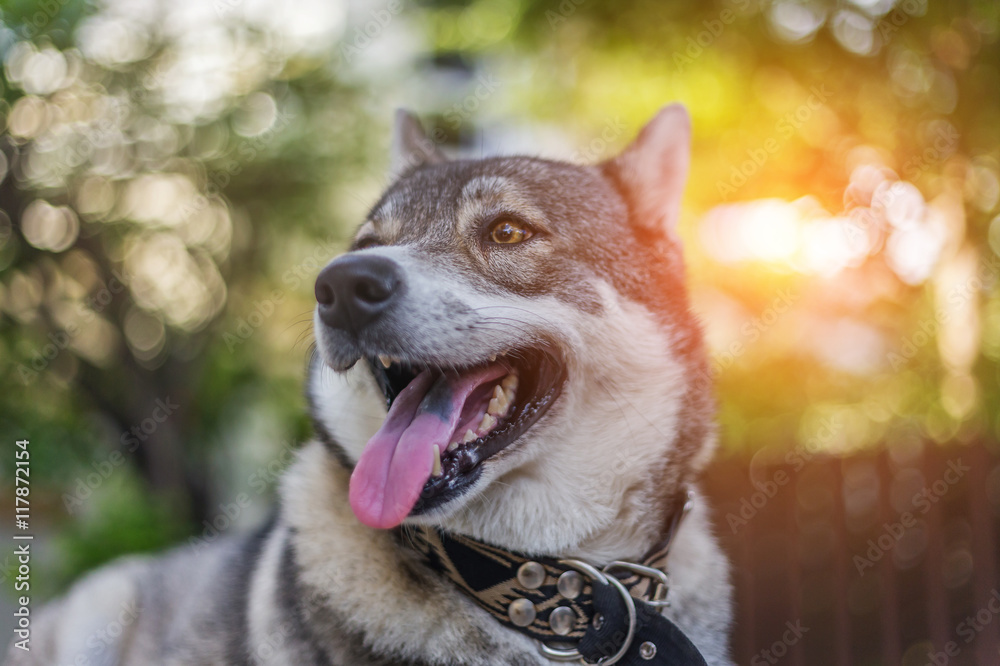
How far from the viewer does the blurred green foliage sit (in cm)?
585

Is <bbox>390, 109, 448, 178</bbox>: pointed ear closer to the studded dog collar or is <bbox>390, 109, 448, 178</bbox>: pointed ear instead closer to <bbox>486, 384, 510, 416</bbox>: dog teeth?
<bbox>486, 384, 510, 416</bbox>: dog teeth

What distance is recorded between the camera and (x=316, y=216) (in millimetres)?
9930

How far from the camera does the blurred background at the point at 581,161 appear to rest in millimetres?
5480

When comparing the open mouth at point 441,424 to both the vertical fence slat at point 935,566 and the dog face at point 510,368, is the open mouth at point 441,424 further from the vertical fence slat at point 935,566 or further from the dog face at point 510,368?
the vertical fence slat at point 935,566

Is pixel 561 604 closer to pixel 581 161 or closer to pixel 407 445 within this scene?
pixel 407 445

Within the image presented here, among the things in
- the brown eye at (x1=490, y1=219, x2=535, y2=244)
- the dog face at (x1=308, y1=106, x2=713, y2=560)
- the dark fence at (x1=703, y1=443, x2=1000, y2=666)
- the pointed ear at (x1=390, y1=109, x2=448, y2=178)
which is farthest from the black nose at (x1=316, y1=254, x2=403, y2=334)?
the dark fence at (x1=703, y1=443, x2=1000, y2=666)

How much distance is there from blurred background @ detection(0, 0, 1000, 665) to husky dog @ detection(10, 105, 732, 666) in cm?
58

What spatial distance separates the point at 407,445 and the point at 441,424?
0.14 metres

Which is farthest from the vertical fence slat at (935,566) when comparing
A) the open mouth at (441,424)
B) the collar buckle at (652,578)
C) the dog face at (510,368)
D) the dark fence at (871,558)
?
the open mouth at (441,424)

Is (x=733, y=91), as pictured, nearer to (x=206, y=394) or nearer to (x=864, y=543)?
(x=864, y=543)

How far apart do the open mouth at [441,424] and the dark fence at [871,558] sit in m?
2.97

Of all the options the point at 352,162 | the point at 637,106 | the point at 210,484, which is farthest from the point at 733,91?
the point at 210,484

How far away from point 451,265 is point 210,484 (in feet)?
29.0

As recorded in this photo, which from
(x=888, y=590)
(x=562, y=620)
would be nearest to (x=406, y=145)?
(x=562, y=620)
